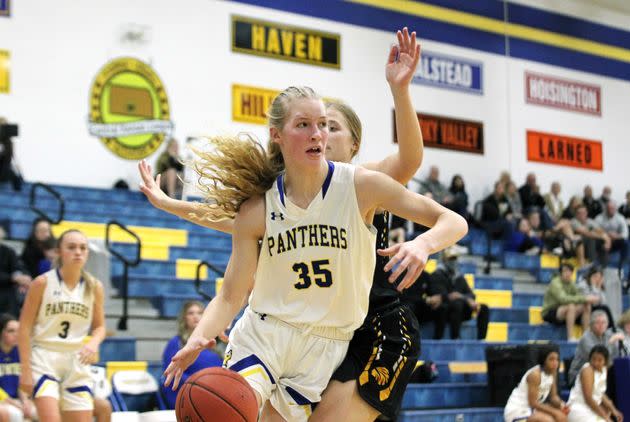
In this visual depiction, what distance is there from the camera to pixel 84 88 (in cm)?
1423

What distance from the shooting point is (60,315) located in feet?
21.4

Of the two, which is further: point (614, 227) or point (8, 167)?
point (614, 227)

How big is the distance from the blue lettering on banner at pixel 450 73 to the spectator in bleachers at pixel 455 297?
633 cm

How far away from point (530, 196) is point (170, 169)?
23.6 feet

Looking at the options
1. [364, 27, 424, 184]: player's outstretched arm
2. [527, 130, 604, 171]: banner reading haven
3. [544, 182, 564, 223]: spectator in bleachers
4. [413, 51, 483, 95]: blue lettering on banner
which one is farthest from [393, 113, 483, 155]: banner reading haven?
[364, 27, 424, 184]: player's outstretched arm

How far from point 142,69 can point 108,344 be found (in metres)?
6.61

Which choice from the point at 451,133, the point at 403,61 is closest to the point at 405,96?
the point at 403,61

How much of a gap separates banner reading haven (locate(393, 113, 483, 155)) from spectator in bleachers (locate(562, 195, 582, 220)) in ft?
6.33

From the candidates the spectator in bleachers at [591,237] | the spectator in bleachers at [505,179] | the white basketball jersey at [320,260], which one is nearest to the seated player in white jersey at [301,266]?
the white basketball jersey at [320,260]

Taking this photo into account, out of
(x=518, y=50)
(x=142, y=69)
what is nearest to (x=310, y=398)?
(x=142, y=69)

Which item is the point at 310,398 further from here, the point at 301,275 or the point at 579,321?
the point at 579,321

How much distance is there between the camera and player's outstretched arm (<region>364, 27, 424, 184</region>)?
140 inches

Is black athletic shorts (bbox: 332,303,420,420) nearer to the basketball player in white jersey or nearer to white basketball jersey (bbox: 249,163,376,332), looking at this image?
white basketball jersey (bbox: 249,163,376,332)

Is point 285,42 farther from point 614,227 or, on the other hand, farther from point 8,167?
point 614,227
